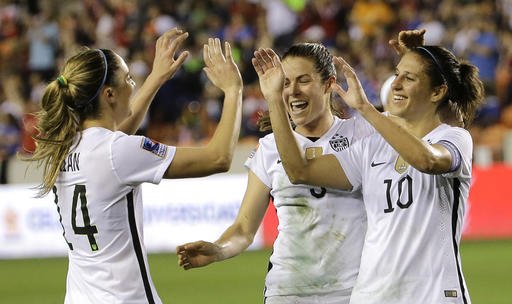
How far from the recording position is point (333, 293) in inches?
207

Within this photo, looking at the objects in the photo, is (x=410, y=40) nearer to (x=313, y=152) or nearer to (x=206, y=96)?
(x=313, y=152)

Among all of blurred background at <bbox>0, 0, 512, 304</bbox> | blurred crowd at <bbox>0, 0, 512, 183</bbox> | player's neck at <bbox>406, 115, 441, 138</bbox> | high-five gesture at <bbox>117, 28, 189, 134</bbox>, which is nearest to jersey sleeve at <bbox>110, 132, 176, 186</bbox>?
high-five gesture at <bbox>117, 28, 189, 134</bbox>

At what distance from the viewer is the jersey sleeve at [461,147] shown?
188 inches

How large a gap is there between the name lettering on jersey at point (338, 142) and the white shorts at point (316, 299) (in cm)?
74

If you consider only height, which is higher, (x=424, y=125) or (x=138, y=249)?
(x=424, y=125)

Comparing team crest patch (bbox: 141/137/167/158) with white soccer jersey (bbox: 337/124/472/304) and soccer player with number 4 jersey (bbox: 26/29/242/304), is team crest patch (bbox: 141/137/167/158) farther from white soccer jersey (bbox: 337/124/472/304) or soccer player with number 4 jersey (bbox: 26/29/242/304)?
white soccer jersey (bbox: 337/124/472/304)

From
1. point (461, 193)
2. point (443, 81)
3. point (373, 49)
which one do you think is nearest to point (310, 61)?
point (443, 81)

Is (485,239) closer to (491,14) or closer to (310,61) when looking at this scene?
(491,14)

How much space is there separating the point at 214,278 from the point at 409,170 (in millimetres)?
7743

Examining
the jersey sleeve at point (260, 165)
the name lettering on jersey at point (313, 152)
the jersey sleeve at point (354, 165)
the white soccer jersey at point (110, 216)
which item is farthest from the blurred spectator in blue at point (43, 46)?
the white soccer jersey at point (110, 216)

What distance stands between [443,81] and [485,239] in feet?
33.3

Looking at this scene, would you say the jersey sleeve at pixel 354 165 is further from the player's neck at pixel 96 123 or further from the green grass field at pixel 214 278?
the green grass field at pixel 214 278

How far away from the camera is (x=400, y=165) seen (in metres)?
4.91

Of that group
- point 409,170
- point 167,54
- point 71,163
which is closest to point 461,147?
point 409,170
